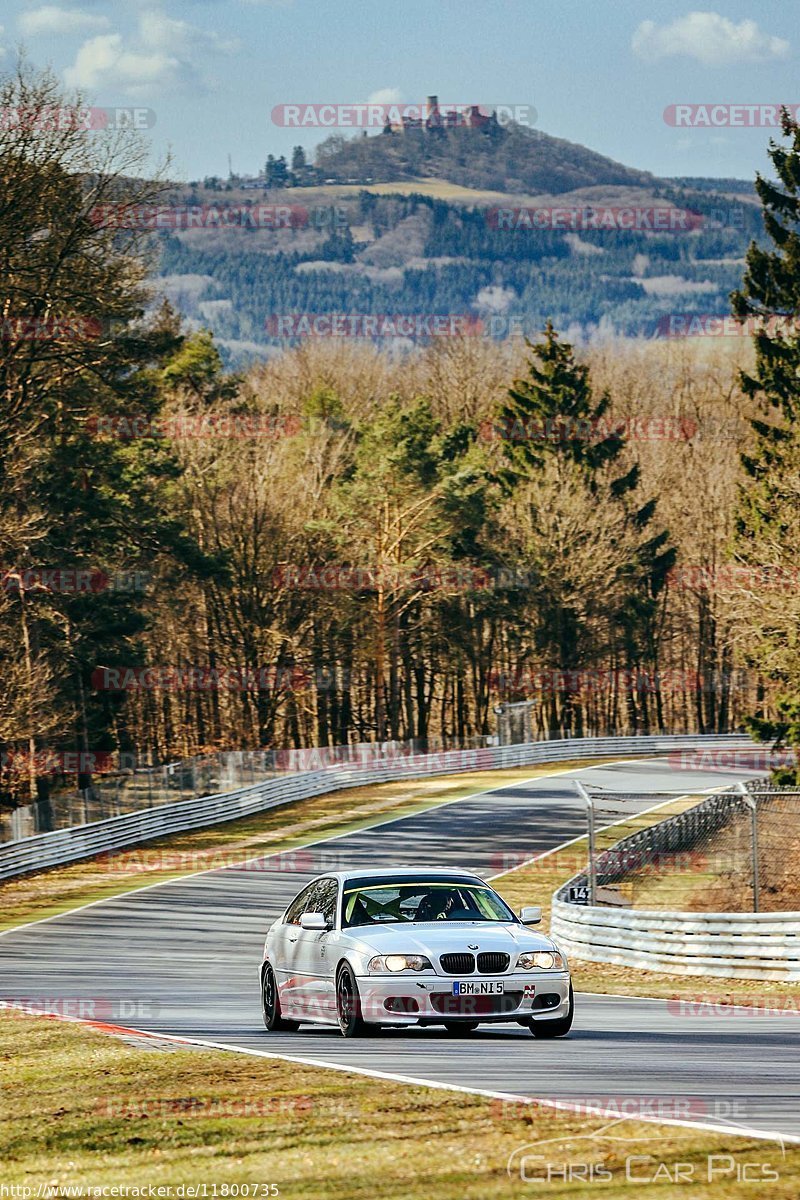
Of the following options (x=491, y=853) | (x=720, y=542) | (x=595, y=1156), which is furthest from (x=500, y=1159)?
(x=720, y=542)

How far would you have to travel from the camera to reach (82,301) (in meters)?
41.5

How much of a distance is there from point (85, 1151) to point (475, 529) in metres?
69.1

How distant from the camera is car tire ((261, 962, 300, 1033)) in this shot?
14.5 meters

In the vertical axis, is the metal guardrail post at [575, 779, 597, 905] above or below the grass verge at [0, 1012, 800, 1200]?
below

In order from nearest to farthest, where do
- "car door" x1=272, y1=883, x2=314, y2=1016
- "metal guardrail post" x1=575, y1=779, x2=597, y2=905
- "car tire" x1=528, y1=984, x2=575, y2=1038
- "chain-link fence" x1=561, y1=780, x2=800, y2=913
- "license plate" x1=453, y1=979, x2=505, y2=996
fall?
"license plate" x1=453, y1=979, x2=505, y2=996
"car tire" x1=528, y1=984, x2=575, y2=1038
"car door" x1=272, y1=883, x2=314, y2=1016
"metal guardrail post" x1=575, y1=779, x2=597, y2=905
"chain-link fence" x1=561, y1=780, x2=800, y2=913

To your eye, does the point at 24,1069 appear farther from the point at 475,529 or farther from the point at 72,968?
the point at 475,529

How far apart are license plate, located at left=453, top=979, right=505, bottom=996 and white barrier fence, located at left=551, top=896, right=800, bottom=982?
8.10 m

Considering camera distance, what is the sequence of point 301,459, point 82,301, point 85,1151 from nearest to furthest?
1. point 85,1151
2. point 82,301
3. point 301,459

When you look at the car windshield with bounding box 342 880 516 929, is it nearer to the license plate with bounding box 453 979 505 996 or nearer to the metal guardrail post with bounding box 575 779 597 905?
the license plate with bounding box 453 979 505 996

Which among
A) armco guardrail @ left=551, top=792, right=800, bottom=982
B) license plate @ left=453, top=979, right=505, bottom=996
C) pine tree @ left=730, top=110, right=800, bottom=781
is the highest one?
pine tree @ left=730, top=110, right=800, bottom=781

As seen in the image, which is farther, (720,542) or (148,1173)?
(720,542)

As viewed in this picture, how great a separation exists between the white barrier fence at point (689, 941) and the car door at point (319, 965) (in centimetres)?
768

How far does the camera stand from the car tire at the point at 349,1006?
12.8m

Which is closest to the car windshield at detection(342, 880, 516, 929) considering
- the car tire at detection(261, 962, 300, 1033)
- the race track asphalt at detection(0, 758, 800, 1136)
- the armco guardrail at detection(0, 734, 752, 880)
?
the race track asphalt at detection(0, 758, 800, 1136)
